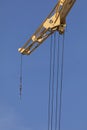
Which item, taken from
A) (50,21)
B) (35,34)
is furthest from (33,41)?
(50,21)

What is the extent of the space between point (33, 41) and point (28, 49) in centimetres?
246

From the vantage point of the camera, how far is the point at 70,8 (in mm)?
53906

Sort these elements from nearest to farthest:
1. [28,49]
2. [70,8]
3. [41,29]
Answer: [70,8] → [41,29] → [28,49]

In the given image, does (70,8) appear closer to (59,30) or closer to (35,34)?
(59,30)

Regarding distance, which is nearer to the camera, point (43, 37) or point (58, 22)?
point (58, 22)

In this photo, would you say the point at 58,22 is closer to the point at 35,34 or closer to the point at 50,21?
the point at 50,21

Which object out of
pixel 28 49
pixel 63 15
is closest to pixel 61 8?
pixel 63 15

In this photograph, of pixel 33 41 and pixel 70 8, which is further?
pixel 33 41

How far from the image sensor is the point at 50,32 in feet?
187

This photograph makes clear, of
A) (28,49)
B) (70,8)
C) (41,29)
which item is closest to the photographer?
(70,8)

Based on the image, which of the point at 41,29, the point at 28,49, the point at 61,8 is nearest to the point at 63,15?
the point at 61,8

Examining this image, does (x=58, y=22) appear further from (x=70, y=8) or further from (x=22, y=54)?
(x=22, y=54)

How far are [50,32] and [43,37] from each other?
8.12 ft

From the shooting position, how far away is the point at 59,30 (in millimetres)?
55250
